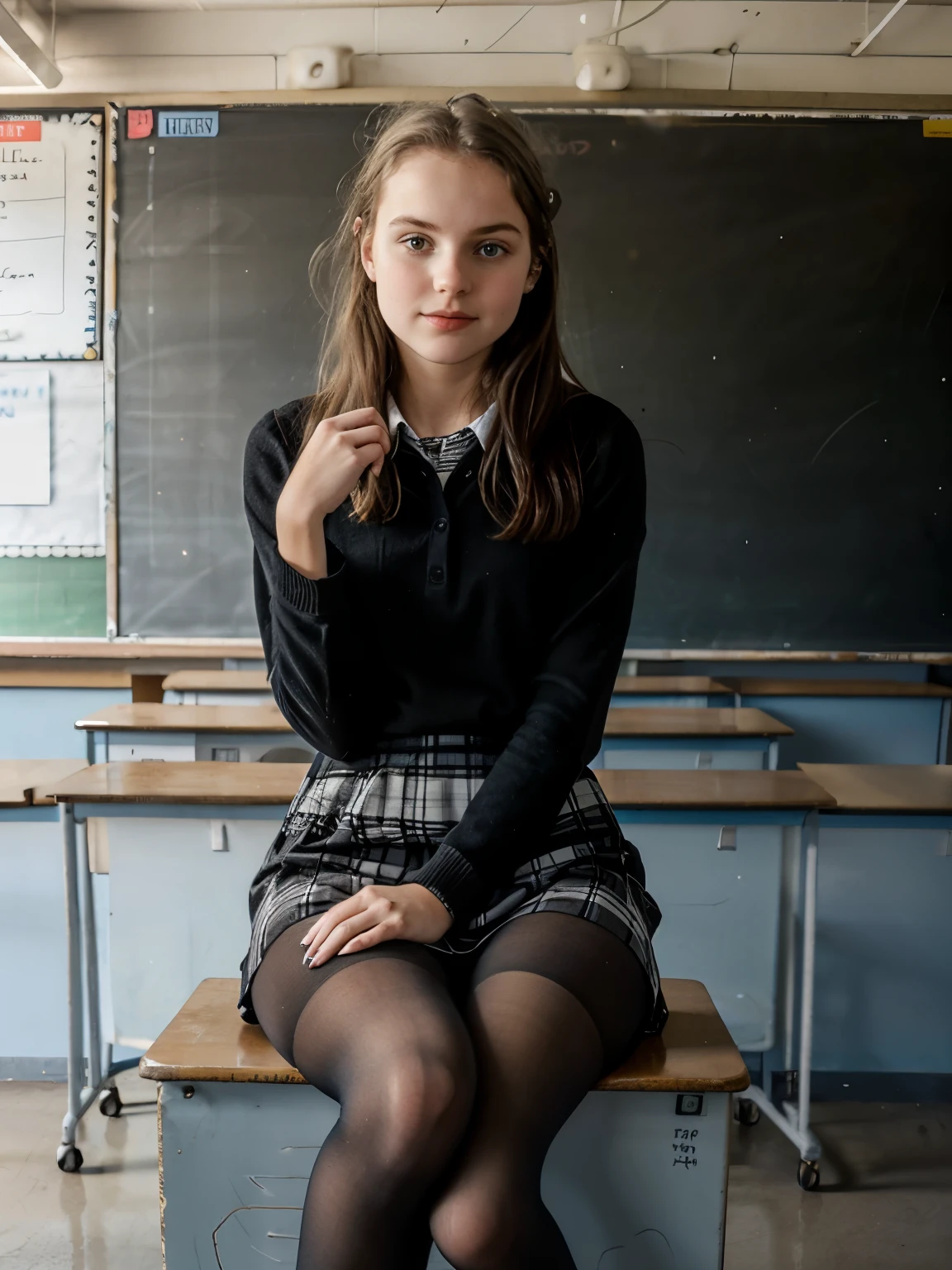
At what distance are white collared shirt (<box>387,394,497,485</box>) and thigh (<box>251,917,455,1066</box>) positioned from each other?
489 mm

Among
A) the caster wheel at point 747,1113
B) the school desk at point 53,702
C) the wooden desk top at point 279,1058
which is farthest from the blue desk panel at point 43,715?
the wooden desk top at point 279,1058

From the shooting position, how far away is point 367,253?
1.11 m

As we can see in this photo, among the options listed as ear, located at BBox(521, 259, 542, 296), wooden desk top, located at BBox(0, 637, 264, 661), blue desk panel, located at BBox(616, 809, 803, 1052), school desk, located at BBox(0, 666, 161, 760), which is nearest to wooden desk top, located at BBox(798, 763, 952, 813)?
blue desk panel, located at BBox(616, 809, 803, 1052)

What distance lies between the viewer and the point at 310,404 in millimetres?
1151

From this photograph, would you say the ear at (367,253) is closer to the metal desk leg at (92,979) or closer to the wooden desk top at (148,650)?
the metal desk leg at (92,979)

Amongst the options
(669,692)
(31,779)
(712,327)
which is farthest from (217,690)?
(712,327)

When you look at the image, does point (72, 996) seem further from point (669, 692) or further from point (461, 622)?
point (669, 692)

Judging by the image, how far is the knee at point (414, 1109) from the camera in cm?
77

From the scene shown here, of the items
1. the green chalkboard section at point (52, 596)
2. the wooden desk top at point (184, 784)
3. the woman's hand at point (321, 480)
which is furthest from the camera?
the green chalkboard section at point (52, 596)

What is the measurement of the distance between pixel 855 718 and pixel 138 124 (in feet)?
9.34

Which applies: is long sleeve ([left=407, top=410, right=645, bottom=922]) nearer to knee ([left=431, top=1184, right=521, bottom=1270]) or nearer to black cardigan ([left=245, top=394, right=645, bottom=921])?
black cardigan ([left=245, top=394, right=645, bottom=921])

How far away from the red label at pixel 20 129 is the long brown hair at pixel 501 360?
2.57 m

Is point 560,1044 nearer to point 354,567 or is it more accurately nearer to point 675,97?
point 354,567

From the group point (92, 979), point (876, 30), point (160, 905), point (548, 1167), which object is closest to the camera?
point (548, 1167)
